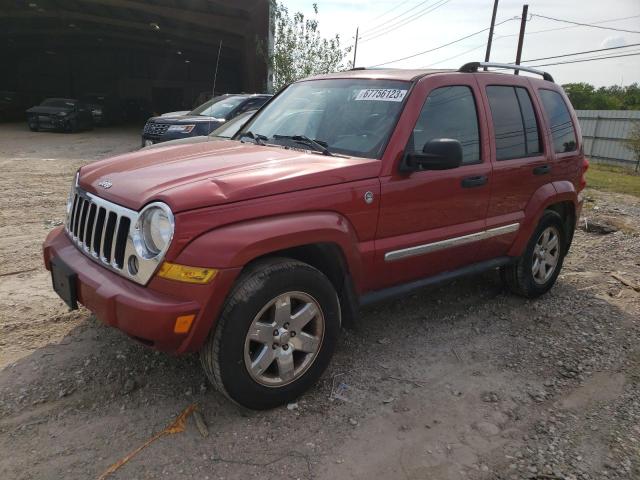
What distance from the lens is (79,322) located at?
3732 millimetres

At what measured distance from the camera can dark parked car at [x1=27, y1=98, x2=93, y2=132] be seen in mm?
21344

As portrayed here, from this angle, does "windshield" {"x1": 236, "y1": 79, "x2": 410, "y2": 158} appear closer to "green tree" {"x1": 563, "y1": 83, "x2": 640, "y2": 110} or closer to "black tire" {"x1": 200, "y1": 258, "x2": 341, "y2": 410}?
"black tire" {"x1": 200, "y1": 258, "x2": 341, "y2": 410}

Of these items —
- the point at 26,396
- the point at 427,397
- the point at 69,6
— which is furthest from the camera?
the point at 69,6

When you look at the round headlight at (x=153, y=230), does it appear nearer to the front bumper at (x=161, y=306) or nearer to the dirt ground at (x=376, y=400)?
the front bumper at (x=161, y=306)

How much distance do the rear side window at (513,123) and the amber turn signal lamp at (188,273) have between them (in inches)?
98.0

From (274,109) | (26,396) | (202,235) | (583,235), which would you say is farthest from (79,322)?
(583,235)

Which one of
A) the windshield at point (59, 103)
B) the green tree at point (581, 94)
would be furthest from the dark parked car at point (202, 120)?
the green tree at point (581, 94)

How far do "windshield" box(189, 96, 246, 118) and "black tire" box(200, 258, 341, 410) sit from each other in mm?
8286

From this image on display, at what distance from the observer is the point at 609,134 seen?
25.7m

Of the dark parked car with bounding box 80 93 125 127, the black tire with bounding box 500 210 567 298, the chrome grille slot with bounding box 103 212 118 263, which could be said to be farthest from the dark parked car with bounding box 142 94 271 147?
the dark parked car with bounding box 80 93 125 127

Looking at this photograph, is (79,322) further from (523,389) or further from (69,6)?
(69,6)

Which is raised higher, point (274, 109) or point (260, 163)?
point (274, 109)

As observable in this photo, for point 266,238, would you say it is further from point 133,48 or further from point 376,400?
point 133,48

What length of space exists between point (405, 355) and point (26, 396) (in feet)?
7.74
